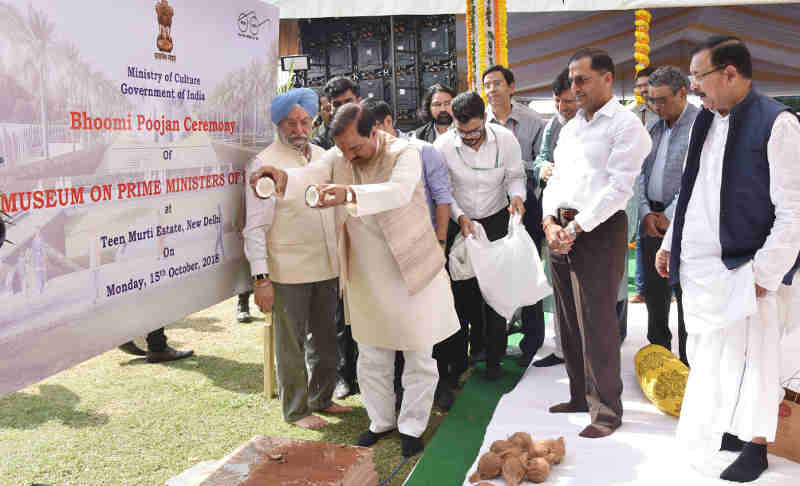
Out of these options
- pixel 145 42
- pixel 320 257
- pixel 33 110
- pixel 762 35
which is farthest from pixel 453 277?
pixel 762 35

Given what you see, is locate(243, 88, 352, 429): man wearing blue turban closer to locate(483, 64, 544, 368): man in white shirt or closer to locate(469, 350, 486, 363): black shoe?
locate(469, 350, 486, 363): black shoe

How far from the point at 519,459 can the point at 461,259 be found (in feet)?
4.57

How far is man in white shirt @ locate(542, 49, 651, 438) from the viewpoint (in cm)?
297

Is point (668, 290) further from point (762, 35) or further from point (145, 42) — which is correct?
point (762, 35)

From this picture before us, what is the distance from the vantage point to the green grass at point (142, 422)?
3162 millimetres

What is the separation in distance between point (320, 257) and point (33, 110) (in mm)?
1624

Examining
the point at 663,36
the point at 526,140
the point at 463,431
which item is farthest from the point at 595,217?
the point at 663,36

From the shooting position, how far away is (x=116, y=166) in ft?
8.32

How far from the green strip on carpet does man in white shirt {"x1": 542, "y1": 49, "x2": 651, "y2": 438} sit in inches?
22.3

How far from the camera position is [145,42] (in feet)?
8.72

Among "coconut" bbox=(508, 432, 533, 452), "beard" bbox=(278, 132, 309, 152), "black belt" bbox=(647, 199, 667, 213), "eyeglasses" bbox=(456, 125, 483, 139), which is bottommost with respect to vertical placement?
"coconut" bbox=(508, 432, 533, 452)

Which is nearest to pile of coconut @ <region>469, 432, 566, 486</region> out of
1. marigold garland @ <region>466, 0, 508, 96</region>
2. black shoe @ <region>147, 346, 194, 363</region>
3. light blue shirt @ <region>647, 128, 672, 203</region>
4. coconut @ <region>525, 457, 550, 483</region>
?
coconut @ <region>525, 457, 550, 483</region>

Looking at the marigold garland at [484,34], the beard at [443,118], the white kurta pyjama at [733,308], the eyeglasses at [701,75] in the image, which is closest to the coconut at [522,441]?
the white kurta pyjama at [733,308]

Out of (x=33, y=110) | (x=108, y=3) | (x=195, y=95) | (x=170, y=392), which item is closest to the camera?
(x=33, y=110)
